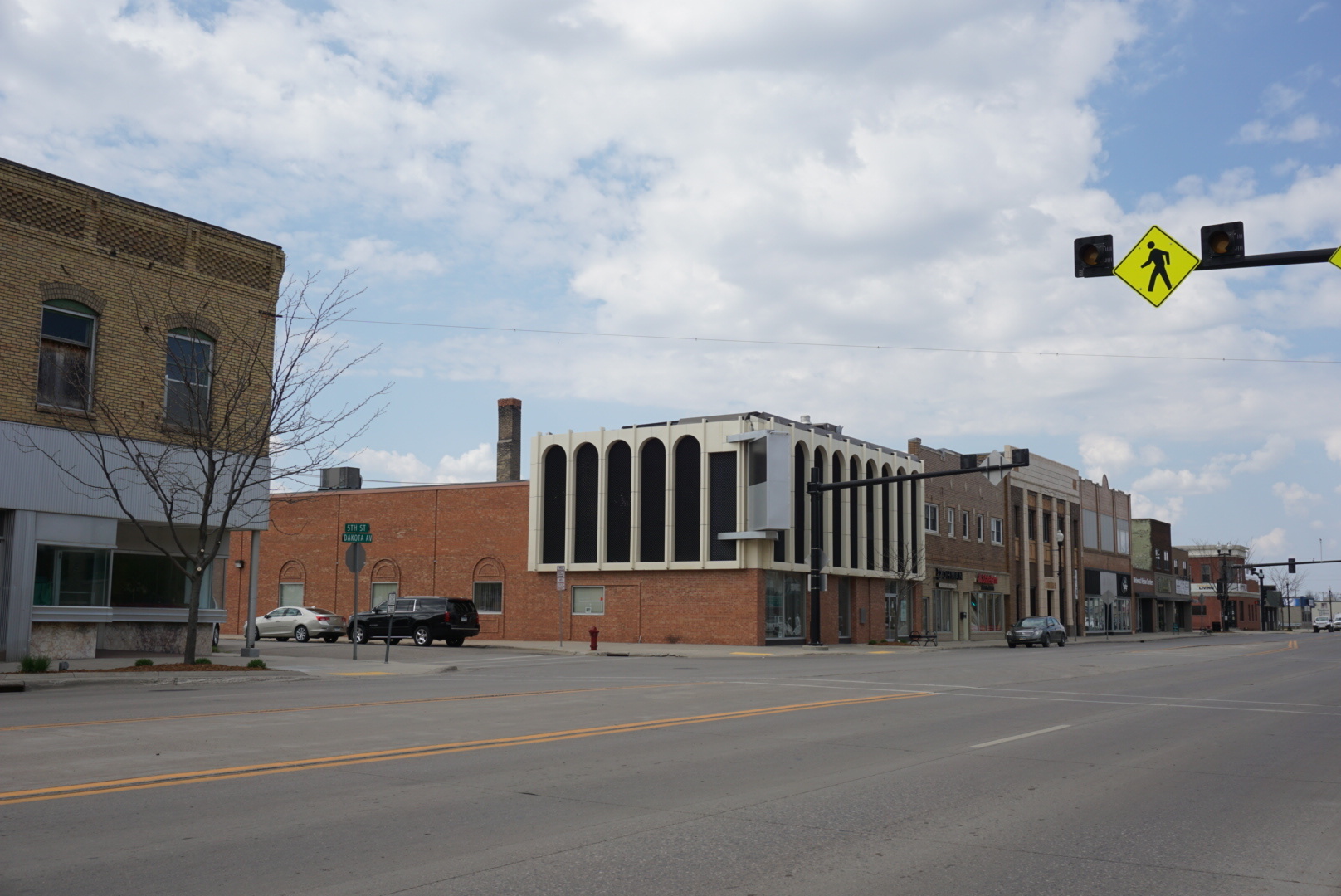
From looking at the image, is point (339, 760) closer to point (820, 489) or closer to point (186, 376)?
point (186, 376)

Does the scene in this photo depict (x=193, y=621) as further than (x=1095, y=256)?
Yes

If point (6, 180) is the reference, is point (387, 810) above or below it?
below

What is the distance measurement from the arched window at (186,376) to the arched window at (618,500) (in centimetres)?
1935

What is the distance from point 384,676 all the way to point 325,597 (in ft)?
93.8

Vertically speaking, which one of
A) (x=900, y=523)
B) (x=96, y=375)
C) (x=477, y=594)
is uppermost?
(x=96, y=375)

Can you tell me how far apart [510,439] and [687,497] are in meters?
14.1

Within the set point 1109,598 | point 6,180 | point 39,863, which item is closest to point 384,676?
point 6,180

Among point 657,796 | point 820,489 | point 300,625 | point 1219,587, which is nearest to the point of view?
point 657,796

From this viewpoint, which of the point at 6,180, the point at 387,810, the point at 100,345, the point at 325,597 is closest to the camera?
the point at 387,810

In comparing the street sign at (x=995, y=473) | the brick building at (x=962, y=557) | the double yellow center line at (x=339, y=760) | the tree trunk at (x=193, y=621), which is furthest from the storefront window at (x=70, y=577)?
the street sign at (x=995, y=473)

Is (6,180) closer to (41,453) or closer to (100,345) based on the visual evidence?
(100,345)

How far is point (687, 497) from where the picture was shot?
1670 inches

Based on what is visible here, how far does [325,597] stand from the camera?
50250 millimetres

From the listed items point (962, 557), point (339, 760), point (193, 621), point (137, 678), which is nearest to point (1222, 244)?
point (339, 760)
